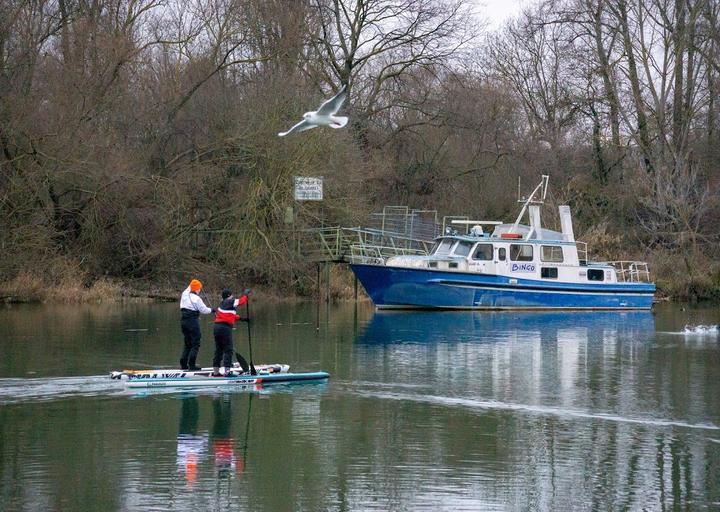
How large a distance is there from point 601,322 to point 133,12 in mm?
21820

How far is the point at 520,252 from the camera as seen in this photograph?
40.0 m

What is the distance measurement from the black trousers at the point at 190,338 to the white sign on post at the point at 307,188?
70.6 feet

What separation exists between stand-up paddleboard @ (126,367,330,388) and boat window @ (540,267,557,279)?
21.6 meters

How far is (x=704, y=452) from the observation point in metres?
15.0

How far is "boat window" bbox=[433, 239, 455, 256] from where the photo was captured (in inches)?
1569

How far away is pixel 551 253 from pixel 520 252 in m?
1.45

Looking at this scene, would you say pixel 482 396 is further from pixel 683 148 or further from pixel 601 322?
pixel 683 148

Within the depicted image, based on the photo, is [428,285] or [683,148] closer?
[428,285]

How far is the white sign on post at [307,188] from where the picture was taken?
41.6 metres

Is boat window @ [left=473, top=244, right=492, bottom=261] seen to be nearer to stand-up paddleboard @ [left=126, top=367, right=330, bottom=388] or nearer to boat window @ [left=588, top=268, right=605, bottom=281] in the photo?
boat window @ [left=588, top=268, right=605, bottom=281]

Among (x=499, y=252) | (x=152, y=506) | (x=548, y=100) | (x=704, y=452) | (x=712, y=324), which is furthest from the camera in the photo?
(x=548, y=100)

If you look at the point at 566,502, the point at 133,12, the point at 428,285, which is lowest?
the point at 566,502

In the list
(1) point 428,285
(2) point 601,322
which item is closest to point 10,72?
(1) point 428,285

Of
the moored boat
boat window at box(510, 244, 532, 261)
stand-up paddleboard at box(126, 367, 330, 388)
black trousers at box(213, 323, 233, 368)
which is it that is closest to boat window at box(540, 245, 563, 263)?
the moored boat
